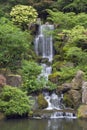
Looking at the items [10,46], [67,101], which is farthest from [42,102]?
[10,46]

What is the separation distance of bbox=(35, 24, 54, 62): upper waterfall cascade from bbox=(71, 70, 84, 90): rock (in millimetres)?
6320

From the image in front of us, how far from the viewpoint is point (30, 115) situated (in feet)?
72.9

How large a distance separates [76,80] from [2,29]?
6.10m

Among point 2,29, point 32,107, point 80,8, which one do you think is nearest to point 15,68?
point 2,29

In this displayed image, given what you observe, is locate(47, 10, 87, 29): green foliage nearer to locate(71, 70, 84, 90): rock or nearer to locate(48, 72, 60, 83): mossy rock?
locate(48, 72, 60, 83): mossy rock

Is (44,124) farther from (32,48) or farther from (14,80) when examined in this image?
(32,48)

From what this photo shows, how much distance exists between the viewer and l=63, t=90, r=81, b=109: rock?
23.5 metres

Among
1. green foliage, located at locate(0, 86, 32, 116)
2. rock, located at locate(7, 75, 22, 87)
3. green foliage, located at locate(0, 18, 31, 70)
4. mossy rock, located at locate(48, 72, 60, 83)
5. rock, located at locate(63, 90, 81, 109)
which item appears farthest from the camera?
mossy rock, located at locate(48, 72, 60, 83)

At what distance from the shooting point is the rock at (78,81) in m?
24.1

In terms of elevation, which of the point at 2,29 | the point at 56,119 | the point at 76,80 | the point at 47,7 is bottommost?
the point at 56,119

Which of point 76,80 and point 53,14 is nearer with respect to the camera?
point 76,80

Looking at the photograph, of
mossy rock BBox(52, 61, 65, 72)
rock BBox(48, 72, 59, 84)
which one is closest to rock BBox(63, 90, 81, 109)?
rock BBox(48, 72, 59, 84)

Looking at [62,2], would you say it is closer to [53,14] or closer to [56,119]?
[53,14]

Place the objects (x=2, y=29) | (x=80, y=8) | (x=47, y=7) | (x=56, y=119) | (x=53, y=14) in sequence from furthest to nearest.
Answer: (x=47, y=7), (x=80, y=8), (x=53, y=14), (x=2, y=29), (x=56, y=119)
